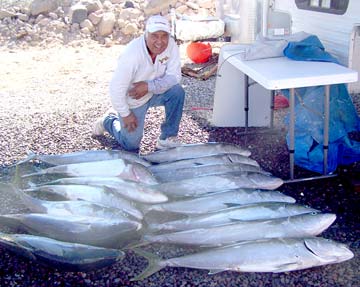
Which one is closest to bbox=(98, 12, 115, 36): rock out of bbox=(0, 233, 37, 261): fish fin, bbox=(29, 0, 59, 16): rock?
bbox=(29, 0, 59, 16): rock

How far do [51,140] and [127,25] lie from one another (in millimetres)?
6817

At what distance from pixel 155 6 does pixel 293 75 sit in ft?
29.9

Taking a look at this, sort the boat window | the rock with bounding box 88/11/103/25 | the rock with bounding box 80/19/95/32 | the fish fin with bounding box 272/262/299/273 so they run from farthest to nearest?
1. the rock with bounding box 88/11/103/25
2. the rock with bounding box 80/19/95/32
3. the boat window
4. the fish fin with bounding box 272/262/299/273

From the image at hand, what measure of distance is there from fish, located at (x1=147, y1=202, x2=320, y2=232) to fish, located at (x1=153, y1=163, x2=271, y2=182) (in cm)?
61

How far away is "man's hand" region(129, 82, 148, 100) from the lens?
4582 millimetres

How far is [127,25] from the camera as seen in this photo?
38.4 ft

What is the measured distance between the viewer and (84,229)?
3414 millimetres

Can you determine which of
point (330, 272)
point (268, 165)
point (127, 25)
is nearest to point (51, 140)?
point (268, 165)

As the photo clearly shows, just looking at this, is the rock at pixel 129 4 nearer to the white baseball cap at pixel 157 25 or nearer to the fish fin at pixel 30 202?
the white baseball cap at pixel 157 25

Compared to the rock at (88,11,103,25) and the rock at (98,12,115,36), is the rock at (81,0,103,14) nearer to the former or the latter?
the rock at (88,11,103,25)

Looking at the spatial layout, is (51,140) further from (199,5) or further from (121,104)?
(199,5)

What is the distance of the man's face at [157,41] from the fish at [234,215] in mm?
1679

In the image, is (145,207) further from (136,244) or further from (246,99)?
(246,99)

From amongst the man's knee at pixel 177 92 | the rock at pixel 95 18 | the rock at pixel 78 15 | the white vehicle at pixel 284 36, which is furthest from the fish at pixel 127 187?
the rock at pixel 78 15
